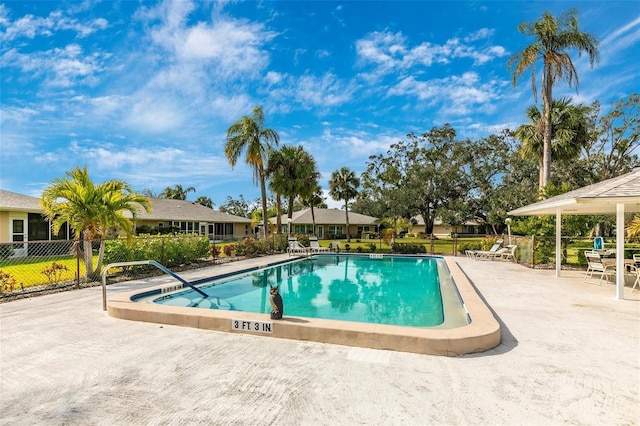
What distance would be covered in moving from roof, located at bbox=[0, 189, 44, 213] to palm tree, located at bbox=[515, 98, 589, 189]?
87.5 feet

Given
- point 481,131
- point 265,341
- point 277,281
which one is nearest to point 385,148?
point 481,131

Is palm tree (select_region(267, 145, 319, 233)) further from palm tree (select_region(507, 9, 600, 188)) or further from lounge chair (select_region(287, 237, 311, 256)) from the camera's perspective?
palm tree (select_region(507, 9, 600, 188))

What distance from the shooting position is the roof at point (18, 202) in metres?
16.1

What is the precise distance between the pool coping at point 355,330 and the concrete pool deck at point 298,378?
0.44ft

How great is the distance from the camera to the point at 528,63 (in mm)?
17500

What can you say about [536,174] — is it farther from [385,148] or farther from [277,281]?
[277,281]

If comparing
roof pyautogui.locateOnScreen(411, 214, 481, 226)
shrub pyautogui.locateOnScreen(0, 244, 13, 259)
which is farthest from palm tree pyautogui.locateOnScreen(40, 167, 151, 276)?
roof pyautogui.locateOnScreen(411, 214, 481, 226)

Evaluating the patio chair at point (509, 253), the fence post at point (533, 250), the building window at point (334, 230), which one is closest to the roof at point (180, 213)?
the building window at point (334, 230)

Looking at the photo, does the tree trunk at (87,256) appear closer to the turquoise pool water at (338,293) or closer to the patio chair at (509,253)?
the turquoise pool water at (338,293)

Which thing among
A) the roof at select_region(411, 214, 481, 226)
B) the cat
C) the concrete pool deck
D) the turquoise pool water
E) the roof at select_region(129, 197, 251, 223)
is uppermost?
the roof at select_region(129, 197, 251, 223)

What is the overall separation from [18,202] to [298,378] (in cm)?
2018

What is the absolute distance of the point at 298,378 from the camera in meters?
3.81

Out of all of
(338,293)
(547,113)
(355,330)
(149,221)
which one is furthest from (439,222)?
(355,330)

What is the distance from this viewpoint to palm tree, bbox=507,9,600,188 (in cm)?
1688
